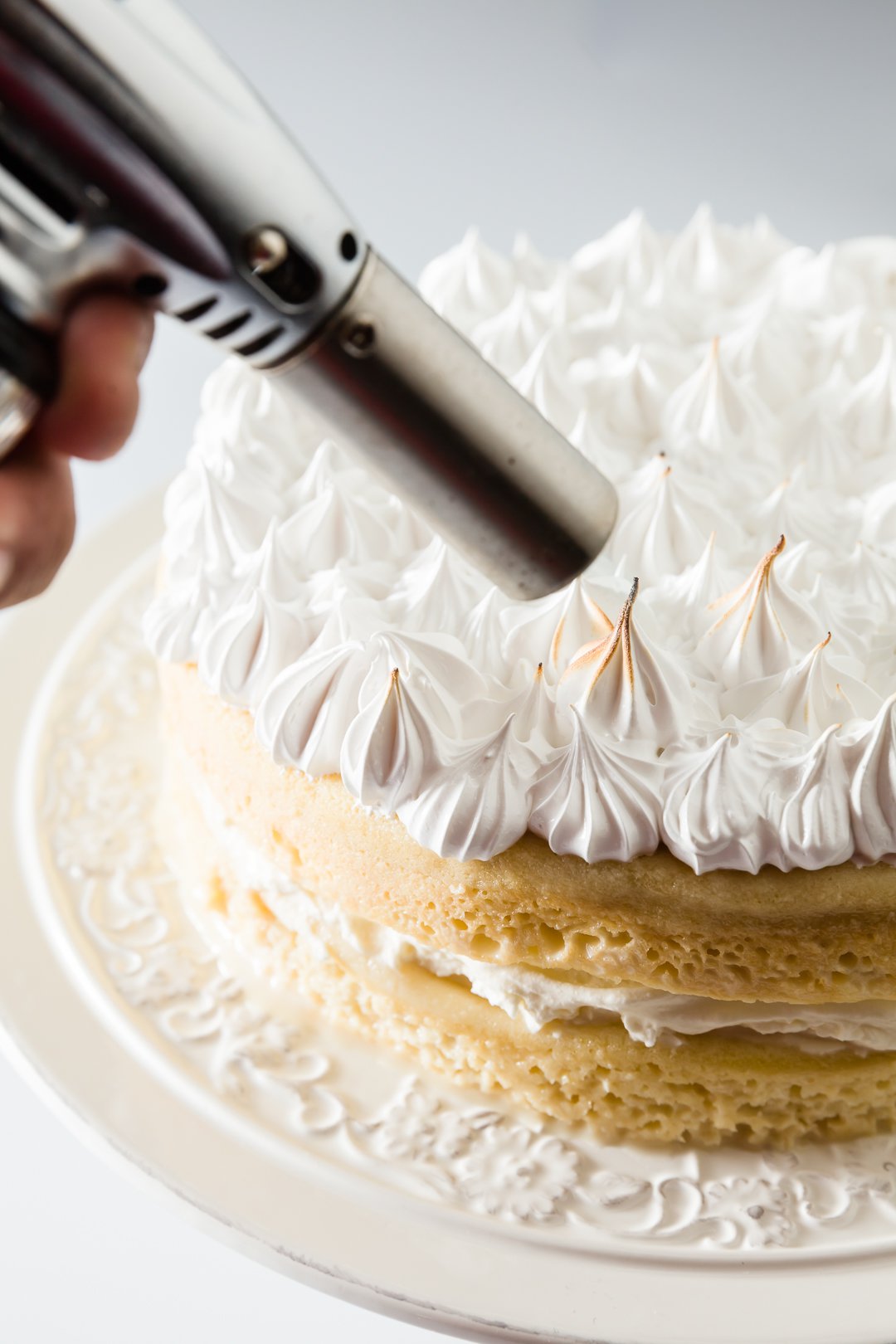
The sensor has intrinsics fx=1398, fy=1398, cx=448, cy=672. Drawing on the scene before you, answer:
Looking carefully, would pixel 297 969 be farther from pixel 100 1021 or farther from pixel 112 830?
pixel 112 830

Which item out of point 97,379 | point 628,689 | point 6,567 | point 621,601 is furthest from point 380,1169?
point 97,379

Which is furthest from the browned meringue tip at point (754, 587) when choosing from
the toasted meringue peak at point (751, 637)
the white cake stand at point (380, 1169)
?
the white cake stand at point (380, 1169)

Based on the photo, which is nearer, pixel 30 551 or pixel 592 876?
pixel 30 551

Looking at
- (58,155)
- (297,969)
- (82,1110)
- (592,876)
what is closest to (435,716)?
(592,876)

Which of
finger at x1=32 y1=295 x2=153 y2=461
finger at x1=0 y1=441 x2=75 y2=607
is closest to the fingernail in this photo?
finger at x1=0 y1=441 x2=75 y2=607

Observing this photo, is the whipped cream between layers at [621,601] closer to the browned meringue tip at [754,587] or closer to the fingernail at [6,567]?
the browned meringue tip at [754,587]

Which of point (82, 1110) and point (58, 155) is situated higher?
point (58, 155)
